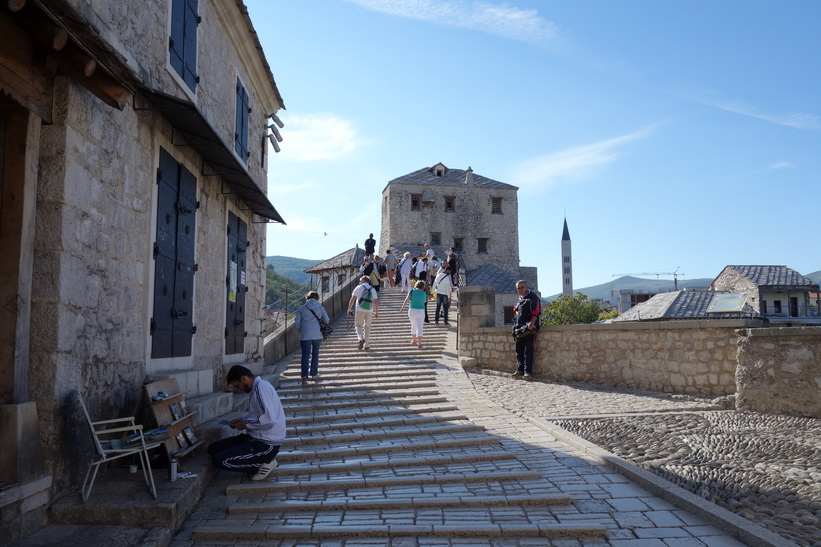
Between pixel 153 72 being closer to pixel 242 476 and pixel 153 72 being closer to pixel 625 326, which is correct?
pixel 242 476

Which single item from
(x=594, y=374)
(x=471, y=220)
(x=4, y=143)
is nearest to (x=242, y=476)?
(x=4, y=143)

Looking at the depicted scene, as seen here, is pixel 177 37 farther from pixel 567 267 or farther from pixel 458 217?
pixel 567 267

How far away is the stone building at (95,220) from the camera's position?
419 centimetres

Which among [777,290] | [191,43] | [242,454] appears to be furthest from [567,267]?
[242,454]

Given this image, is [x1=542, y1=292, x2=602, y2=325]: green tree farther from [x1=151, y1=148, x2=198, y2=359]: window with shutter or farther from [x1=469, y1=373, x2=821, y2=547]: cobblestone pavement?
[x1=151, y1=148, x2=198, y2=359]: window with shutter

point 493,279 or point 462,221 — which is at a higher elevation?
point 462,221

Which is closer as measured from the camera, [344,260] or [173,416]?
[173,416]

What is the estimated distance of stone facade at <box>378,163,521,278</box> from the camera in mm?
42812

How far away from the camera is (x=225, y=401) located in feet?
25.7

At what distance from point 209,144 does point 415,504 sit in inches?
191

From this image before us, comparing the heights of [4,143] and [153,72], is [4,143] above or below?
below

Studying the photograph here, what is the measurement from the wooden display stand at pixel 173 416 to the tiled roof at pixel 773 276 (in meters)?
52.8

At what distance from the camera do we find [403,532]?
4578 millimetres

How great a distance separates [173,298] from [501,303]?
104 ft
